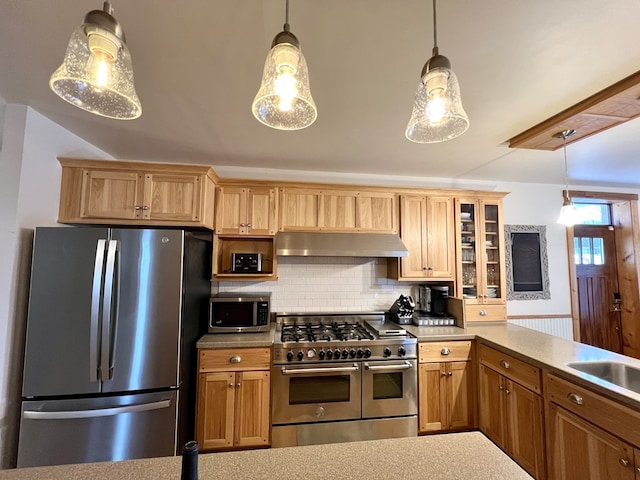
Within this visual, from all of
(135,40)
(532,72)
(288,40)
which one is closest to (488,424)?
(532,72)

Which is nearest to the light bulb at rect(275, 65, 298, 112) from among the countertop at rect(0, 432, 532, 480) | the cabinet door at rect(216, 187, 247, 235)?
the countertop at rect(0, 432, 532, 480)

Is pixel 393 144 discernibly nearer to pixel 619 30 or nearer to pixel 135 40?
pixel 619 30

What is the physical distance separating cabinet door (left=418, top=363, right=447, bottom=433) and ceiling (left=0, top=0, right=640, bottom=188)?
80.9 inches

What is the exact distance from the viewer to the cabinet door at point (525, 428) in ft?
6.38

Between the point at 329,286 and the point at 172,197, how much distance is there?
1.83 m

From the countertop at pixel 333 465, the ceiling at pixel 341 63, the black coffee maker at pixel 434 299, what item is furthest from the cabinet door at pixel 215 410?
the black coffee maker at pixel 434 299

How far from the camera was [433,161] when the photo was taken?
303 cm

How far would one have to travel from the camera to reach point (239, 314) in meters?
2.75

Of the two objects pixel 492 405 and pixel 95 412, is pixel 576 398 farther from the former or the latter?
pixel 95 412

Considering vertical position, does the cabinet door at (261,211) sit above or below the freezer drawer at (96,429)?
above

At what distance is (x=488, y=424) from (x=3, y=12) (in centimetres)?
402

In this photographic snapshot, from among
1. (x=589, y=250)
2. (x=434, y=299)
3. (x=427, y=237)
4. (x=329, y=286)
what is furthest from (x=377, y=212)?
(x=589, y=250)

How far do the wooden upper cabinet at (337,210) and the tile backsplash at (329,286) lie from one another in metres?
0.44

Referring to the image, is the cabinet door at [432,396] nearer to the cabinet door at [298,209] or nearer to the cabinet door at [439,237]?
the cabinet door at [439,237]
